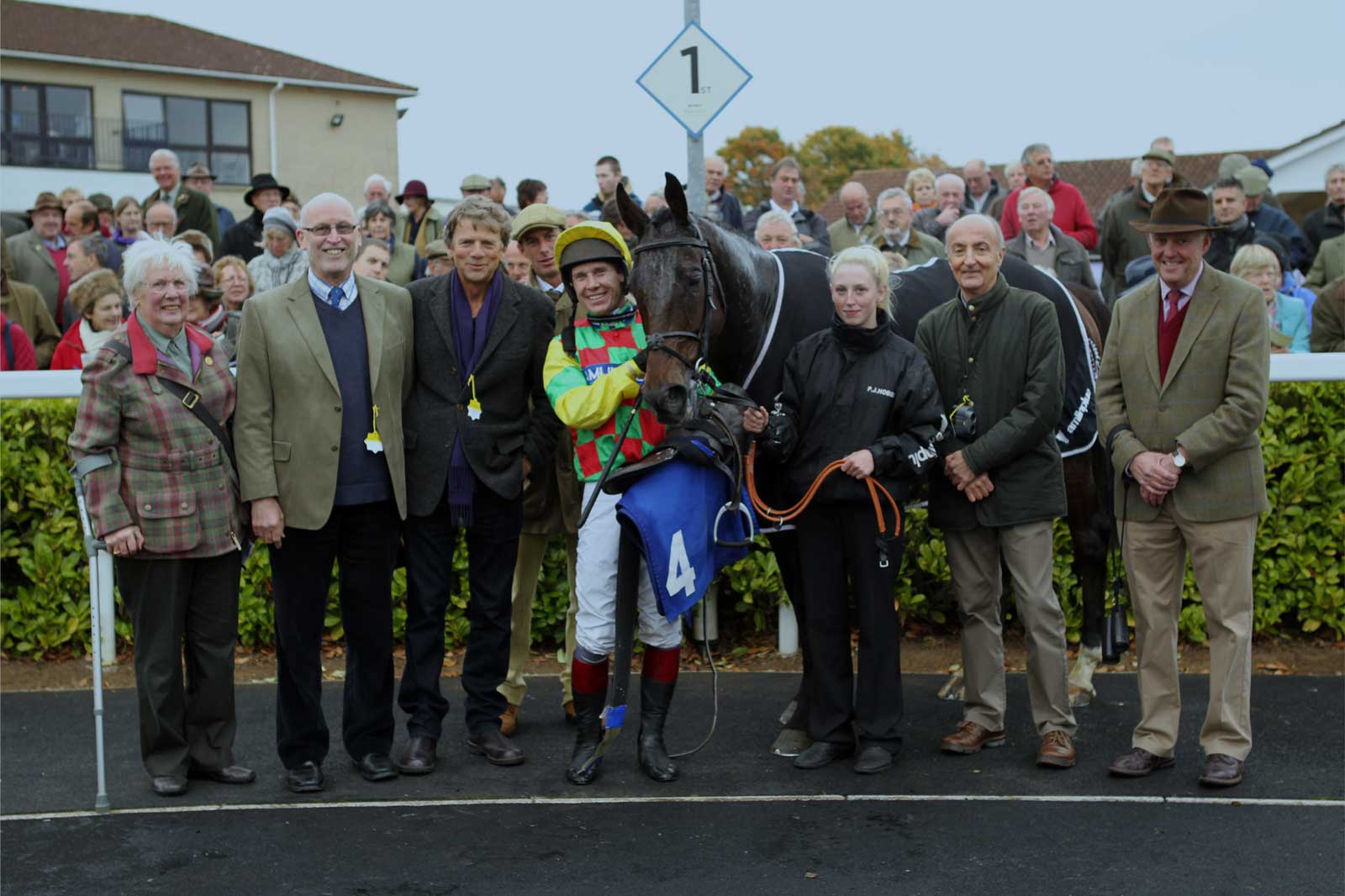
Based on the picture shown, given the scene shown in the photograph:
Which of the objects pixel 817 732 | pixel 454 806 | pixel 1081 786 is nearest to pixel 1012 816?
pixel 1081 786

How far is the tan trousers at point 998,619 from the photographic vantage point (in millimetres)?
5469

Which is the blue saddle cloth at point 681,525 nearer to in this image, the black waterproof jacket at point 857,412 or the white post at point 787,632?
the black waterproof jacket at point 857,412

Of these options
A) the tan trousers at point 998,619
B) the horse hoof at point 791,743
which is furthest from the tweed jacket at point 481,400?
the tan trousers at point 998,619

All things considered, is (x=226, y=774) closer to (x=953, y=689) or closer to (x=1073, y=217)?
(x=953, y=689)

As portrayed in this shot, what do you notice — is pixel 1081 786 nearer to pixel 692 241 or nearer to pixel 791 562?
pixel 791 562

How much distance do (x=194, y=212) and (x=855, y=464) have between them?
8.56m

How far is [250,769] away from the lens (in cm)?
551

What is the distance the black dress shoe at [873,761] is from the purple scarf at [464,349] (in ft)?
6.02

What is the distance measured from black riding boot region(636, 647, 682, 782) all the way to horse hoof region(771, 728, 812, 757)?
51 cm

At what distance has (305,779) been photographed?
17.3 ft

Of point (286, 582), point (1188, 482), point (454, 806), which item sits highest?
point (1188, 482)

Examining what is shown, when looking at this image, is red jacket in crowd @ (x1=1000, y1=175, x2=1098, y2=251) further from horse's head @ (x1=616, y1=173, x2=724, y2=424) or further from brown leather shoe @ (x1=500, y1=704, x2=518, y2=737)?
brown leather shoe @ (x1=500, y1=704, x2=518, y2=737)

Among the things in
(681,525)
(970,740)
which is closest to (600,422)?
(681,525)

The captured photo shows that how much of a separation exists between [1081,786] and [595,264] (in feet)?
9.00
